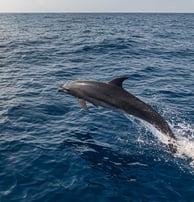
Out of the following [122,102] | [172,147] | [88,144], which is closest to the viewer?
[172,147]

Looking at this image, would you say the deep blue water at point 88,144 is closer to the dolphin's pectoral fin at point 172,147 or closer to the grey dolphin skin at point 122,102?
the dolphin's pectoral fin at point 172,147

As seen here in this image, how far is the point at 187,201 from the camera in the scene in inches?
419

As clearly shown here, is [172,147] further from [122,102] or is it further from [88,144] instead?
[88,144]

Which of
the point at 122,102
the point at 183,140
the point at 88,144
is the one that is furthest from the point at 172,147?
the point at 88,144

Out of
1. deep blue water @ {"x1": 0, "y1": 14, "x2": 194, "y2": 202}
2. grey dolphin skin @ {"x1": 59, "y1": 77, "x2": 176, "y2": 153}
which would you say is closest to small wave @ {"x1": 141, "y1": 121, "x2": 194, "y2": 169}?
deep blue water @ {"x1": 0, "y1": 14, "x2": 194, "y2": 202}

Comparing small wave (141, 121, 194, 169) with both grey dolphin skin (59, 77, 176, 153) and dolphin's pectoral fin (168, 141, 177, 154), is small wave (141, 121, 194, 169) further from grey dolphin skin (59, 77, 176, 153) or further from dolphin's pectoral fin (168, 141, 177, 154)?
grey dolphin skin (59, 77, 176, 153)

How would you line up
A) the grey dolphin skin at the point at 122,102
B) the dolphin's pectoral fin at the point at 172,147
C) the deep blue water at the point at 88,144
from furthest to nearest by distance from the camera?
the grey dolphin skin at the point at 122,102 → the dolphin's pectoral fin at the point at 172,147 → the deep blue water at the point at 88,144

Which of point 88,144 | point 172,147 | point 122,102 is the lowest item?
point 88,144

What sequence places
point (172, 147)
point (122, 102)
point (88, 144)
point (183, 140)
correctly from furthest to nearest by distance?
A: point (183, 140) → point (88, 144) → point (122, 102) → point (172, 147)

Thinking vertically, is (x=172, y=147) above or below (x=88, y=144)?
above

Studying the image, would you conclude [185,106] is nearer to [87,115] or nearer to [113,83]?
[87,115]

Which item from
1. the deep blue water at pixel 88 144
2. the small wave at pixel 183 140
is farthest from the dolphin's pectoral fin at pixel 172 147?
the deep blue water at pixel 88 144

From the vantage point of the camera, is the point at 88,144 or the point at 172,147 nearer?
the point at 172,147

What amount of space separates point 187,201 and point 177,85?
14200mm
